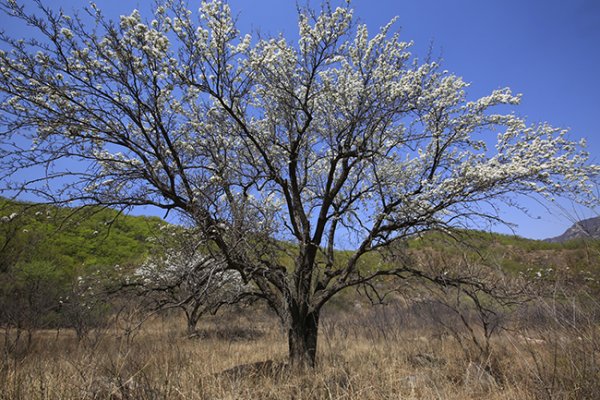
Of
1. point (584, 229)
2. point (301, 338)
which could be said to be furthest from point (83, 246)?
point (584, 229)

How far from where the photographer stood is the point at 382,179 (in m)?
7.88

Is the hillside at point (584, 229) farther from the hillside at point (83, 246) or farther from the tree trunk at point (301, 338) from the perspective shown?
the hillside at point (83, 246)

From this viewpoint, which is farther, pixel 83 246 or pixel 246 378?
pixel 83 246

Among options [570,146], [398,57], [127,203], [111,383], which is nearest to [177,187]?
[127,203]

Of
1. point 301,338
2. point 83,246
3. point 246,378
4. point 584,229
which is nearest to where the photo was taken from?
point 584,229

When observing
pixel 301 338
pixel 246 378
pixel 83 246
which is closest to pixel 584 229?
pixel 246 378

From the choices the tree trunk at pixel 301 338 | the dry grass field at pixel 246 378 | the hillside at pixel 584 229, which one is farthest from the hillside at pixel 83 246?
the hillside at pixel 584 229

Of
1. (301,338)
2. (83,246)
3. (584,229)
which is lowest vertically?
(301,338)

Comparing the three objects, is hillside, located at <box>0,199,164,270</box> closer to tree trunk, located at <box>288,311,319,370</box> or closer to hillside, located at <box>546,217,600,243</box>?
tree trunk, located at <box>288,311,319,370</box>

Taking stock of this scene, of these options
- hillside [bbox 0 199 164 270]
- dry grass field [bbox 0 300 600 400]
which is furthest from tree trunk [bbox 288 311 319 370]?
hillside [bbox 0 199 164 270]

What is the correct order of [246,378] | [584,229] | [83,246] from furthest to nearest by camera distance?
[83,246], [246,378], [584,229]

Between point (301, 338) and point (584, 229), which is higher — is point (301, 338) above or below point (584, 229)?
below

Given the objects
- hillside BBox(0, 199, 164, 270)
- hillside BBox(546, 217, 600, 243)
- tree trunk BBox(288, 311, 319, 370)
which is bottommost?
tree trunk BBox(288, 311, 319, 370)

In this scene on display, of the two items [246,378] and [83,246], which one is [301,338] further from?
[83,246]
